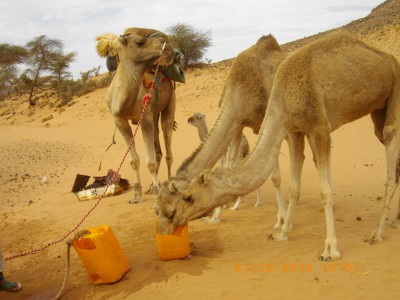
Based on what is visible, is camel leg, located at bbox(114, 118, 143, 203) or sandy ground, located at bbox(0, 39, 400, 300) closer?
sandy ground, located at bbox(0, 39, 400, 300)

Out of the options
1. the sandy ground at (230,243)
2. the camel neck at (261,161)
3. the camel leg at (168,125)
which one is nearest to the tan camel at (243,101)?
the camel neck at (261,161)

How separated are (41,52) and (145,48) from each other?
96.8 feet

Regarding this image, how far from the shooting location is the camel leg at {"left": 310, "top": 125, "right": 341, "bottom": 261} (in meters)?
4.76

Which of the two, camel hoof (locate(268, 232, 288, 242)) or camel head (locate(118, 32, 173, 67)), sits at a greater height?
camel head (locate(118, 32, 173, 67))

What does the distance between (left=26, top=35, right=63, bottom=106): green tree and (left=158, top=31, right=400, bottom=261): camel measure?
31.3 meters

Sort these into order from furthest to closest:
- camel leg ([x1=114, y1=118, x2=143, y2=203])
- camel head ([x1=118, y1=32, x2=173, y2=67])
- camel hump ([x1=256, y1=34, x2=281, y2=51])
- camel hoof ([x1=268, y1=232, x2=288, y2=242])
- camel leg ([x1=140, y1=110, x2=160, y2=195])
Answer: camel leg ([x1=114, y1=118, x2=143, y2=203]), camel leg ([x1=140, y1=110, x2=160, y2=195]), camel head ([x1=118, y1=32, x2=173, y2=67]), camel hump ([x1=256, y1=34, x2=281, y2=51]), camel hoof ([x1=268, y1=232, x2=288, y2=242])

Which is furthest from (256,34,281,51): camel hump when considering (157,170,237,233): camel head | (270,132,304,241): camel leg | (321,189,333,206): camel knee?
(157,170,237,233): camel head

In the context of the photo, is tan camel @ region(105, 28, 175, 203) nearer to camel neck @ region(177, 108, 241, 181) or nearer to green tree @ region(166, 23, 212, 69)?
camel neck @ region(177, 108, 241, 181)

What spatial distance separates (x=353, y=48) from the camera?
17.8 feet

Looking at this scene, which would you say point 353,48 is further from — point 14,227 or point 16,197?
point 16,197

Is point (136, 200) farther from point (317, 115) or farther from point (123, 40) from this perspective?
point (317, 115)

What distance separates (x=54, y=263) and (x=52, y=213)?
279 centimetres

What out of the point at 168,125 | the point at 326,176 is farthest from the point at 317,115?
the point at 168,125

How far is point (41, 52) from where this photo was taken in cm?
3353
